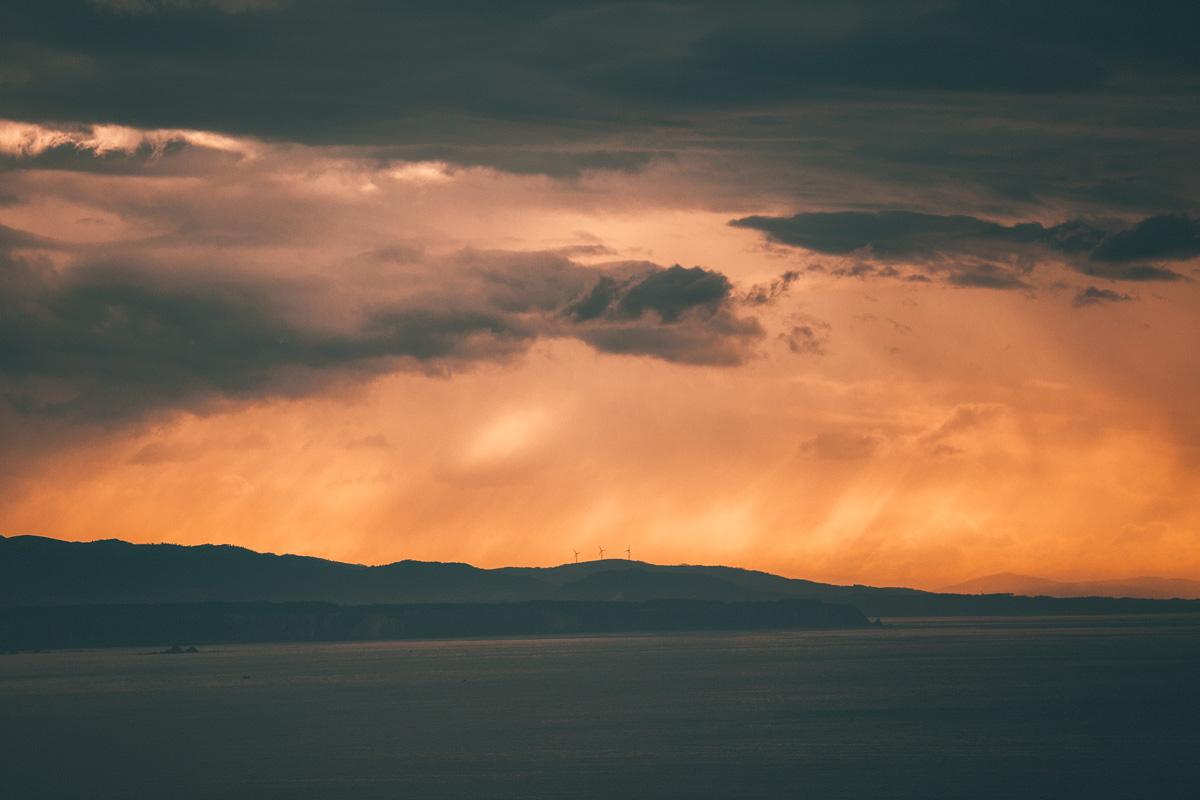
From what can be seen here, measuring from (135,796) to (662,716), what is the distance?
233ft

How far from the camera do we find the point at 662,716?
6373 inches

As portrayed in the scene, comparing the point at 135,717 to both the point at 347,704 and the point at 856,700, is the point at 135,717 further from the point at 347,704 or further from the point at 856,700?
the point at 856,700

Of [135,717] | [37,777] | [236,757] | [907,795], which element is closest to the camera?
[907,795]

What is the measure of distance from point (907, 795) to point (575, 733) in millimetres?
50726

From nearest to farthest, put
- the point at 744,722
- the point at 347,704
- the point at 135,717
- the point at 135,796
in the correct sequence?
the point at 135,796
the point at 744,722
the point at 135,717
the point at 347,704

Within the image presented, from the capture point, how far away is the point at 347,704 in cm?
19000

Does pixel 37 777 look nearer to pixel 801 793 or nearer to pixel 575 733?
pixel 575 733

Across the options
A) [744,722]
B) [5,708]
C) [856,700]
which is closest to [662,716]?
[744,722]

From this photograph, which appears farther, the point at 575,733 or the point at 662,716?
the point at 662,716

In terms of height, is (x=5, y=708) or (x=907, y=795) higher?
(x=5, y=708)

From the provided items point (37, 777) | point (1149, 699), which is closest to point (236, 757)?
point (37, 777)

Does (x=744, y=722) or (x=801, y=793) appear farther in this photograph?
(x=744, y=722)

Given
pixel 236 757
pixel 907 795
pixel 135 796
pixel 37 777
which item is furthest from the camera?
pixel 236 757

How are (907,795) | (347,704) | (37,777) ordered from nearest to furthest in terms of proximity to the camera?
1. (907,795)
2. (37,777)
3. (347,704)
